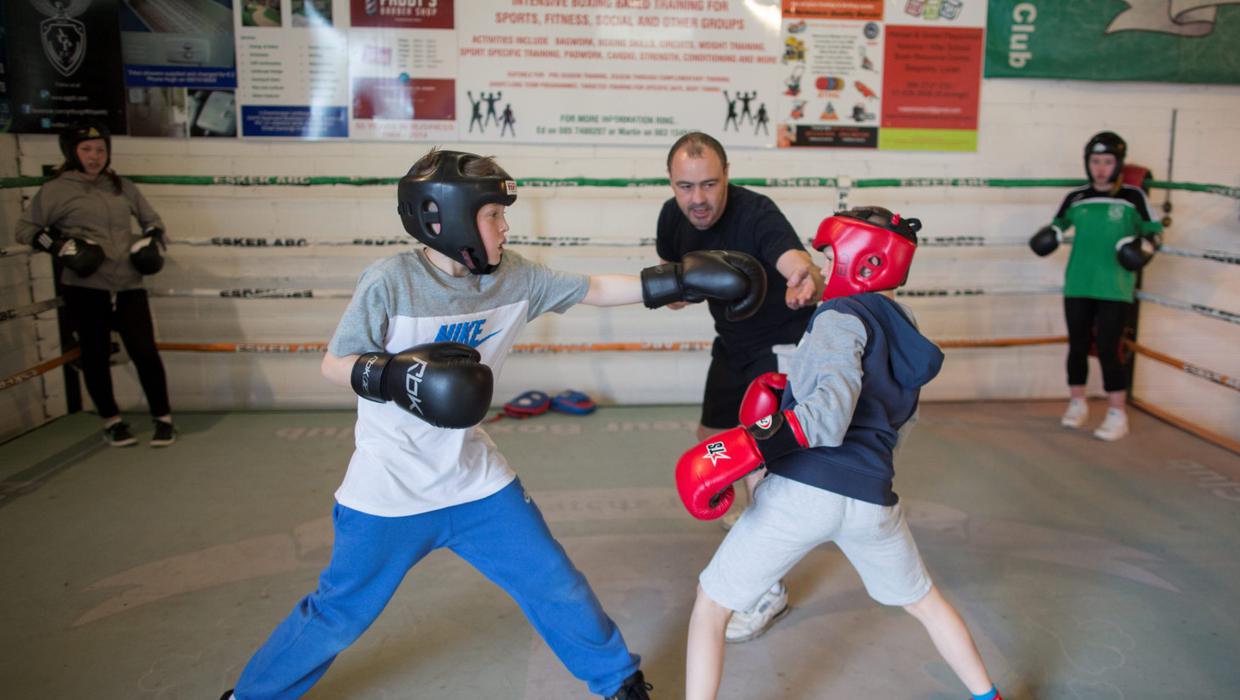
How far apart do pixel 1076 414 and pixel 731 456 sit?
3.52 meters

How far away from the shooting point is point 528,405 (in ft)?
16.0

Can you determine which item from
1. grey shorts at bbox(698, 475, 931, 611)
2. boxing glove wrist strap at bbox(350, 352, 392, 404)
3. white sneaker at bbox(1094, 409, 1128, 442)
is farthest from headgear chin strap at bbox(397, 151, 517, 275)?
white sneaker at bbox(1094, 409, 1128, 442)

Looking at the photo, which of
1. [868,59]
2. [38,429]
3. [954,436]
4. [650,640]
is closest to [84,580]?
[650,640]

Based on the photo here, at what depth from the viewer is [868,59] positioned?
498cm

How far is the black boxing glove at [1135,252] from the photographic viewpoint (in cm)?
434

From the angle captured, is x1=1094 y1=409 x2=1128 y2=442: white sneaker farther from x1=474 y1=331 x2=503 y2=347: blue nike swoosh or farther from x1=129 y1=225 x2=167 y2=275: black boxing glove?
x1=129 y1=225 x2=167 y2=275: black boxing glove

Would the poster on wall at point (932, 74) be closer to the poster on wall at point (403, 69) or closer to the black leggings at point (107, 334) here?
the poster on wall at point (403, 69)

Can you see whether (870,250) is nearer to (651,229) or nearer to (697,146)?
(697,146)

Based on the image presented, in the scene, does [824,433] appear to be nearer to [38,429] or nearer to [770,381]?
[770,381]

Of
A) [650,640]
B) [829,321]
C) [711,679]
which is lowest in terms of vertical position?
[650,640]

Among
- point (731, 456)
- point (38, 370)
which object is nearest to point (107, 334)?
point (38, 370)

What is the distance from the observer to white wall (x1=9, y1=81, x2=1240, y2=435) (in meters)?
4.93

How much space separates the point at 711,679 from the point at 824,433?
0.58 meters

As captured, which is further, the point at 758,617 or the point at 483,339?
the point at 758,617
